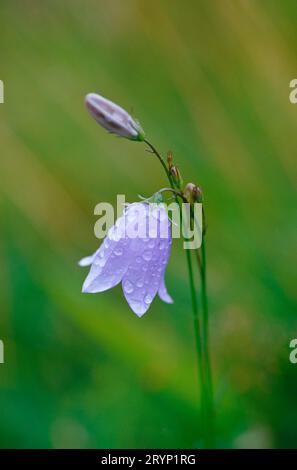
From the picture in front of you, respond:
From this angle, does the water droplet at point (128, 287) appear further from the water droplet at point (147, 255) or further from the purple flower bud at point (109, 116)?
the purple flower bud at point (109, 116)

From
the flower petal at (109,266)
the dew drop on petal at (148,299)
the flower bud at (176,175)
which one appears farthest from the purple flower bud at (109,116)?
the dew drop on petal at (148,299)

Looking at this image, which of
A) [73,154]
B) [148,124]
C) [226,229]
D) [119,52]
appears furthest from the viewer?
[119,52]

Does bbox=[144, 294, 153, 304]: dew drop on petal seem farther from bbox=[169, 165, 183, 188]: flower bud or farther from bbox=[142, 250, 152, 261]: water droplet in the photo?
bbox=[169, 165, 183, 188]: flower bud

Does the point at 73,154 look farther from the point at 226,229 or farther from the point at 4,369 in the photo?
the point at 4,369

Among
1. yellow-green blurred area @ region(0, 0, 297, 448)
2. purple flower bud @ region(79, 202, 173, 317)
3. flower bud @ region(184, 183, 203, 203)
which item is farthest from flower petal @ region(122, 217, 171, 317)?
yellow-green blurred area @ region(0, 0, 297, 448)

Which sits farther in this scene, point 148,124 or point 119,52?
point 119,52
